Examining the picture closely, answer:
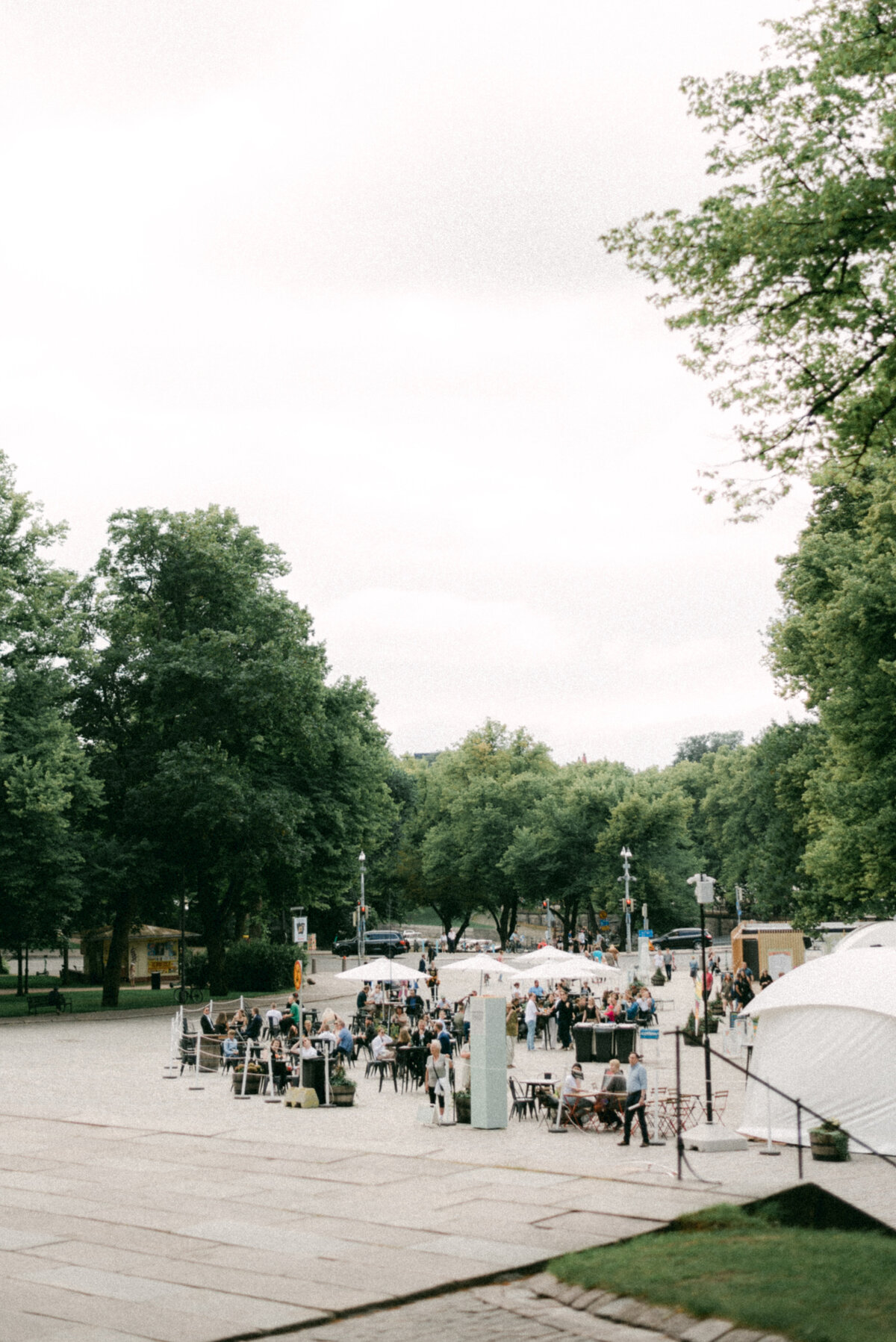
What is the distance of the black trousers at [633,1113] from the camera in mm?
19078

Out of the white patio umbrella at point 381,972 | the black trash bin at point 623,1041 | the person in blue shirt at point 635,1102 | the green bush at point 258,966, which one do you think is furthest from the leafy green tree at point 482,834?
the person in blue shirt at point 635,1102

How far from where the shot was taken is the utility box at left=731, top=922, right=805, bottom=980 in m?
48.4

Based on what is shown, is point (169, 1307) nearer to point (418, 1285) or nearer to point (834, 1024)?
point (418, 1285)

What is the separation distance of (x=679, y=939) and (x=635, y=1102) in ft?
238

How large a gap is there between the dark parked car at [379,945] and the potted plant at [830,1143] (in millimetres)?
68761

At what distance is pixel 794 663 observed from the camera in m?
42.4

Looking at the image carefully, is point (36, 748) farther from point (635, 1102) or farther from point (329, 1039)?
point (635, 1102)

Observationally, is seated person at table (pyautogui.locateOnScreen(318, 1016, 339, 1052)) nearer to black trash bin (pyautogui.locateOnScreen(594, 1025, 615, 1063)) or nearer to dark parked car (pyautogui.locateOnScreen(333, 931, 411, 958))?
black trash bin (pyautogui.locateOnScreen(594, 1025, 615, 1063))

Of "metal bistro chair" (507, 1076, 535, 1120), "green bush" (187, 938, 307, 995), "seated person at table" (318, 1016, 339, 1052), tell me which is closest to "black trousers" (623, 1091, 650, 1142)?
"metal bistro chair" (507, 1076, 535, 1120)

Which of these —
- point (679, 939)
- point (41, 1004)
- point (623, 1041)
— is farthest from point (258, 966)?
point (679, 939)

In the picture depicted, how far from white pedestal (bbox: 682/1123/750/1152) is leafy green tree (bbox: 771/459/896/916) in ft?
48.8

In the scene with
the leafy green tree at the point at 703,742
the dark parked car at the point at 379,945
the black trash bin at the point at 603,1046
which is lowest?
the dark parked car at the point at 379,945

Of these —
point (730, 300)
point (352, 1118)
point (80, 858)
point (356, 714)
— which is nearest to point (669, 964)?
point (356, 714)

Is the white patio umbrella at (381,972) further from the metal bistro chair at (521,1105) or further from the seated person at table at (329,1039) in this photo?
the metal bistro chair at (521,1105)
